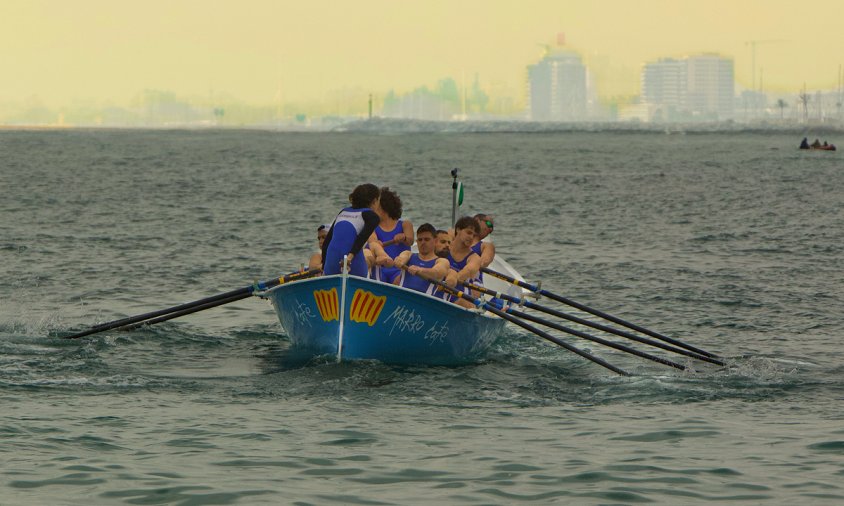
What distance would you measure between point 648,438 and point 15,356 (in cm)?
812

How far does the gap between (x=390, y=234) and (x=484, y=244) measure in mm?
2137

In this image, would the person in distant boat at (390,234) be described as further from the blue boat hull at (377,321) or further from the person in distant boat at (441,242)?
the blue boat hull at (377,321)

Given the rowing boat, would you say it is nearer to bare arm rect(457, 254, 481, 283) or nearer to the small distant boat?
bare arm rect(457, 254, 481, 283)

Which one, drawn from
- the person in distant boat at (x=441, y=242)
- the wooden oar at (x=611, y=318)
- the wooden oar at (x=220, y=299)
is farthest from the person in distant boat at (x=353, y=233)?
the wooden oar at (x=611, y=318)

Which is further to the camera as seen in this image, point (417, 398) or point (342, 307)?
point (342, 307)

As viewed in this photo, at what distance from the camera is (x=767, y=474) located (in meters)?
10.7

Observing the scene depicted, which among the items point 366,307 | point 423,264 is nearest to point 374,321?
point 366,307

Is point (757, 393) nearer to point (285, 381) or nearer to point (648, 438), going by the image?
point (648, 438)

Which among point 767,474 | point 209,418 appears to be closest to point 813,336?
point 767,474

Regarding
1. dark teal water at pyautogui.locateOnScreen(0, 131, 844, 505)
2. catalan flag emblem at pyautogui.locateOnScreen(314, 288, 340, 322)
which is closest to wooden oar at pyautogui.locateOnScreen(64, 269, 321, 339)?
dark teal water at pyautogui.locateOnScreen(0, 131, 844, 505)

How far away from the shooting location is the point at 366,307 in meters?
14.5

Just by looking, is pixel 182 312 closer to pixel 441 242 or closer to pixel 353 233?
pixel 353 233

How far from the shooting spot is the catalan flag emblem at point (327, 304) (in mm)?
14508

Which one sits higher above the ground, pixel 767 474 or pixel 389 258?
pixel 389 258
